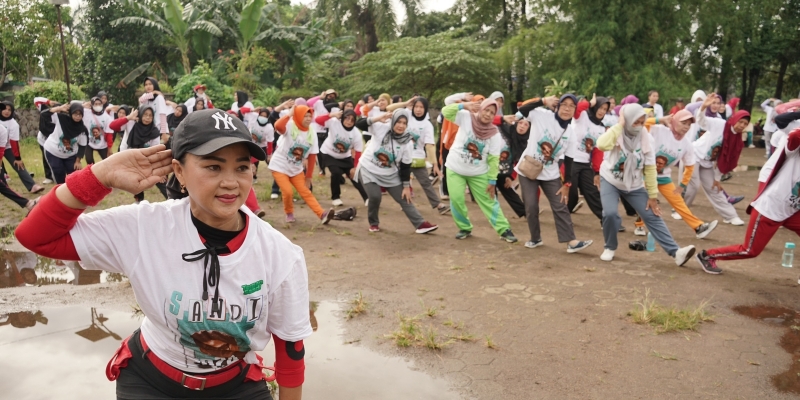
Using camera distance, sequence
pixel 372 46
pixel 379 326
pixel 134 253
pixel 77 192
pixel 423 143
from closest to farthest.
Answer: pixel 77 192, pixel 134 253, pixel 379 326, pixel 423 143, pixel 372 46

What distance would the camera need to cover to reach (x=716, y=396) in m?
4.10

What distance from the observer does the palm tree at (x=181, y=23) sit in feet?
71.9

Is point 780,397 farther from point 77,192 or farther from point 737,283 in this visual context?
point 77,192

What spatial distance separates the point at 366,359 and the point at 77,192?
2.94 metres

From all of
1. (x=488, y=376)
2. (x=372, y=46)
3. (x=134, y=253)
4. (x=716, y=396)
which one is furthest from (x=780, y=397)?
(x=372, y=46)

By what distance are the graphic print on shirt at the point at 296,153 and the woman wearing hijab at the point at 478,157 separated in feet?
6.85

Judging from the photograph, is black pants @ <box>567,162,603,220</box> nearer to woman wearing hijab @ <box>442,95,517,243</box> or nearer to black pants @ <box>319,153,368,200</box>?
woman wearing hijab @ <box>442,95,517,243</box>

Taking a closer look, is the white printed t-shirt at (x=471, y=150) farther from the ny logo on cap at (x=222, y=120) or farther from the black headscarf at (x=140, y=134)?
the ny logo on cap at (x=222, y=120)

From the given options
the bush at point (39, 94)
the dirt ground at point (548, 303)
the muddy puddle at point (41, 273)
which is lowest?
the dirt ground at point (548, 303)

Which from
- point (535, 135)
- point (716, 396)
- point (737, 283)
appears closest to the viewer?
point (716, 396)

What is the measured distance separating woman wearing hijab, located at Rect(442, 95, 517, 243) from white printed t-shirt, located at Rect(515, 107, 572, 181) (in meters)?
0.44

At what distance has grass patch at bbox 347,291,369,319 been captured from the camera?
552 centimetres

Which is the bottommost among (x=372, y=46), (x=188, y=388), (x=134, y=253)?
(x=188, y=388)

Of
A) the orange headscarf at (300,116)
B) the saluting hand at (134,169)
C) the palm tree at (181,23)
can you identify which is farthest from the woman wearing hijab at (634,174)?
the palm tree at (181,23)
